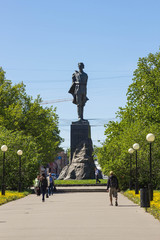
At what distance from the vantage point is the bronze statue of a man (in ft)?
166

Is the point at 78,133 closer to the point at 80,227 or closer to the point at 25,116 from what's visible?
the point at 25,116

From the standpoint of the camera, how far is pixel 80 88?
166 ft

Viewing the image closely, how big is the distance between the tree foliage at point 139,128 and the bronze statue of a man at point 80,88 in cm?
364

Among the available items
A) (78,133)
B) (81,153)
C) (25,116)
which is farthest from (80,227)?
(25,116)

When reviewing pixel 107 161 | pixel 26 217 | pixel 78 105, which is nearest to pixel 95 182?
pixel 107 161

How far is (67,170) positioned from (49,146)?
546 cm

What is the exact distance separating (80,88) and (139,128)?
1082 cm

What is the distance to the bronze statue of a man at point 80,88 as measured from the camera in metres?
50.6

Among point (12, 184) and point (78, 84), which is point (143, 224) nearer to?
point (12, 184)

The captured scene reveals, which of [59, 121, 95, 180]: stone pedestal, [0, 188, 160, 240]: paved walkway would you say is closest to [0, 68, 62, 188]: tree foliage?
[59, 121, 95, 180]: stone pedestal

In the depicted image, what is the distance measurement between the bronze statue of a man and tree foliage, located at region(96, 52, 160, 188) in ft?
11.9

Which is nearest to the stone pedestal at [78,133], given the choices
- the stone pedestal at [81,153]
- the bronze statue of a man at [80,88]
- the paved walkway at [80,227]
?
the stone pedestal at [81,153]

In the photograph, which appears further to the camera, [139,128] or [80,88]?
[80,88]

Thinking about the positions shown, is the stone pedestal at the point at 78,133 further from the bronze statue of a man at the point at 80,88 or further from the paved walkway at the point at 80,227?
the paved walkway at the point at 80,227
